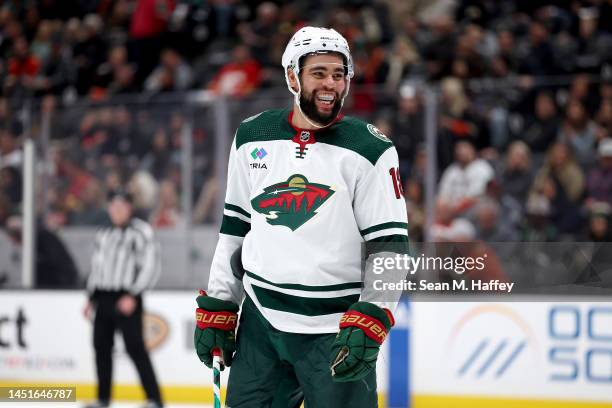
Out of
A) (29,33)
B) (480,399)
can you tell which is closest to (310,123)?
(480,399)

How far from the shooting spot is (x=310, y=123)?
2.65 m

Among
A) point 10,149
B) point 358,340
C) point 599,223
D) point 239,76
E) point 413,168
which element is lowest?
point 358,340

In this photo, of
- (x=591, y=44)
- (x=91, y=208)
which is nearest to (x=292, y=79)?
(x=91, y=208)

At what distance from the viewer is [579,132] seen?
588 centimetres

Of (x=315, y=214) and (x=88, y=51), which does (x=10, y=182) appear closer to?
(x=88, y=51)

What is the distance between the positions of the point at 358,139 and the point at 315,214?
0.22 metres

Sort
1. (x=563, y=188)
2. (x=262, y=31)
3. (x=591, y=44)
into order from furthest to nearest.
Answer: (x=262, y=31), (x=591, y=44), (x=563, y=188)

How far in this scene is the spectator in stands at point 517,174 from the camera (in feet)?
19.2

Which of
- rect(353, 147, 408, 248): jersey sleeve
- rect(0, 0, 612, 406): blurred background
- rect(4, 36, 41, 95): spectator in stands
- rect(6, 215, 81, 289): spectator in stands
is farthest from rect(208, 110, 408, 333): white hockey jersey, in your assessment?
rect(4, 36, 41, 95): spectator in stands

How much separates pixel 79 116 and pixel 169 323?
1.39 metres

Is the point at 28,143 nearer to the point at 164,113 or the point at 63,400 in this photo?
the point at 164,113

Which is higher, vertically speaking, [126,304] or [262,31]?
[262,31]

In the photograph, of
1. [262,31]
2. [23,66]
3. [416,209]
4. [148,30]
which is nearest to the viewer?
[416,209]

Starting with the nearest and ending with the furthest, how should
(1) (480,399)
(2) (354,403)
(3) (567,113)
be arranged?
(2) (354,403), (1) (480,399), (3) (567,113)
